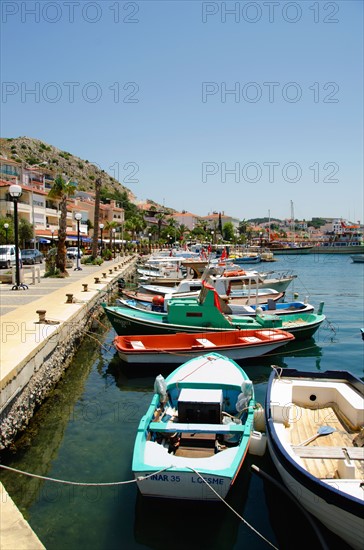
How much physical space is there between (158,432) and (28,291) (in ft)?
58.4

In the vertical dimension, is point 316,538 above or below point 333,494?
below

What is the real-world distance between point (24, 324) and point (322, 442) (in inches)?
397

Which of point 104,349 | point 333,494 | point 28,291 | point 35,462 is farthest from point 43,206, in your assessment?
point 333,494

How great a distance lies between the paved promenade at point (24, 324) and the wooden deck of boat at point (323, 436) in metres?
4.34

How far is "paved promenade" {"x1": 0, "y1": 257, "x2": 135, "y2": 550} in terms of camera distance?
5.91 m

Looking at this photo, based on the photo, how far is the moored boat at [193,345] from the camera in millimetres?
14930

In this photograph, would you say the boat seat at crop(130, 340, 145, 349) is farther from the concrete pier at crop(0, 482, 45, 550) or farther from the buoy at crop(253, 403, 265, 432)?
the concrete pier at crop(0, 482, 45, 550)

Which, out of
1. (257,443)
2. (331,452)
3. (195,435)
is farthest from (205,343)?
(331,452)

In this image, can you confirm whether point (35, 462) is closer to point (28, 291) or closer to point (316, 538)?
point (316, 538)

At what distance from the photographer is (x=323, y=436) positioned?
877 cm

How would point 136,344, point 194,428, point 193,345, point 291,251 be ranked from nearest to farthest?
point 194,428, point 193,345, point 136,344, point 291,251

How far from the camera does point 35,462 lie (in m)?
9.59

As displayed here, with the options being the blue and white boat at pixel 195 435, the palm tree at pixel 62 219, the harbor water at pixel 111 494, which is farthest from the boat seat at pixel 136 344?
the palm tree at pixel 62 219

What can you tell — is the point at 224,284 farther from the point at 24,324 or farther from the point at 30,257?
the point at 30,257
